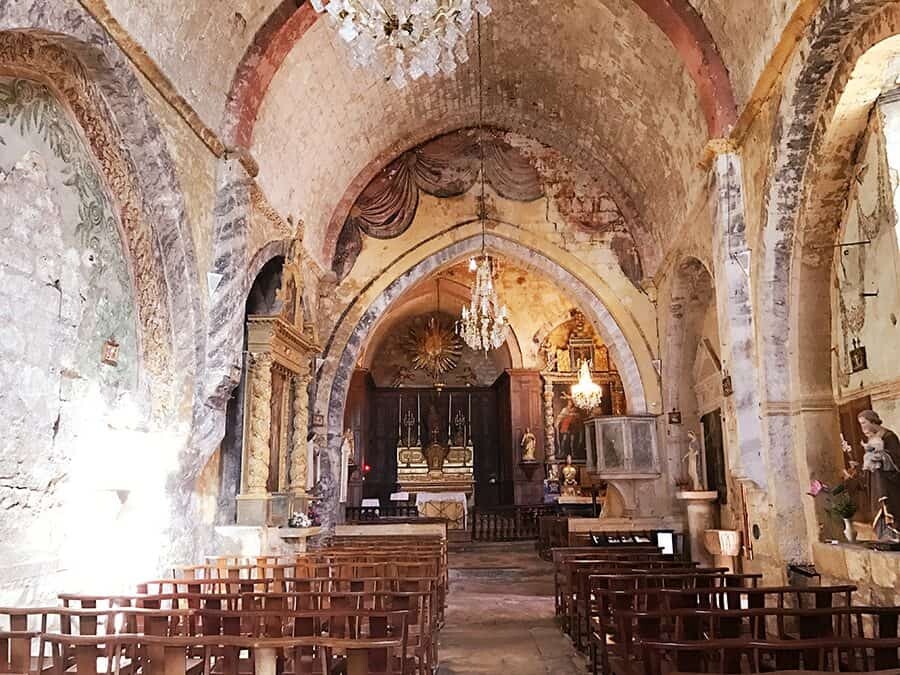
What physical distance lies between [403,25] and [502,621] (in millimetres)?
6175

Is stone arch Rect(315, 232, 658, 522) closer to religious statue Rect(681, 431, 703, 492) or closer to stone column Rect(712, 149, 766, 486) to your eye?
religious statue Rect(681, 431, 703, 492)

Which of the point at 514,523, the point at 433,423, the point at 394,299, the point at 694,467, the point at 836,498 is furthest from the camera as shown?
the point at 433,423

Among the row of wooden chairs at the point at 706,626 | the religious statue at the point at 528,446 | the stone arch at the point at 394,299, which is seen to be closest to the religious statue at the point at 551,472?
the religious statue at the point at 528,446

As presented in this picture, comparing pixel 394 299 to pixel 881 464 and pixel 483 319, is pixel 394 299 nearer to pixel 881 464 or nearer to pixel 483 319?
pixel 483 319

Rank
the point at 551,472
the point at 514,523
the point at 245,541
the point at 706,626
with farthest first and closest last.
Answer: the point at 551,472, the point at 514,523, the point at 245,541, the point at 706,626

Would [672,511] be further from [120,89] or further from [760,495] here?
[120,89]

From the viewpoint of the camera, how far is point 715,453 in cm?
1211

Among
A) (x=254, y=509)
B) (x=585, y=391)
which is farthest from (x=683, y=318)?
(x=254, y=509)

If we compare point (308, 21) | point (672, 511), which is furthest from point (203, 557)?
point (672, 511)

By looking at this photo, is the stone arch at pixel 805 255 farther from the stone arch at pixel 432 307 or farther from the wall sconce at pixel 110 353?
the stone arch at pixel 432 307

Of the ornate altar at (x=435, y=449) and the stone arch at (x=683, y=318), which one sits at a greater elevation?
the stone arch at (x=683, y=318)

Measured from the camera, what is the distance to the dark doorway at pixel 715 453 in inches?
461

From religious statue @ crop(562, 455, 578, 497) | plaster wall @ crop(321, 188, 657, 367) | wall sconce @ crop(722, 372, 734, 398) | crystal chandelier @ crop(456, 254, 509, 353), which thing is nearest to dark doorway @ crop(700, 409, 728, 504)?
plaster wall @ crop(321, 188, 657, 367)

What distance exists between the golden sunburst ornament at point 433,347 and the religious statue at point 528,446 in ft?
12.4
